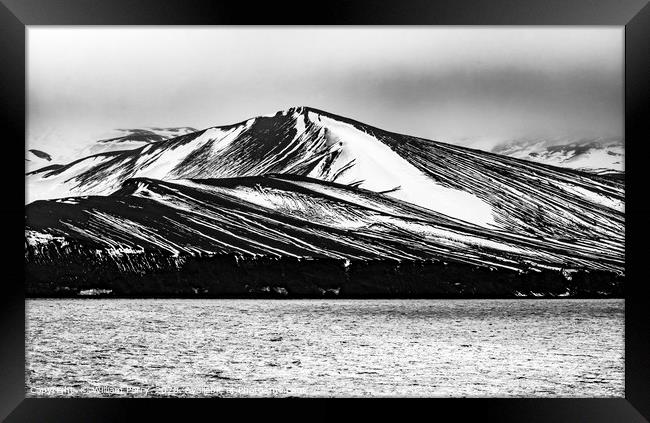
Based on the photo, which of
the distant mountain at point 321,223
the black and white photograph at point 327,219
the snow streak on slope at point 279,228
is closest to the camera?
the black and white photograph at point 327,219

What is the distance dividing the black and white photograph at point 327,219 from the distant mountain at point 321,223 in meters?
0.04

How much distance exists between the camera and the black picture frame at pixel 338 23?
3.64 m

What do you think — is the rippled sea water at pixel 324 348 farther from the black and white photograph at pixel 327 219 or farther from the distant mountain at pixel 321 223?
the distant mountain at pixel 321 223

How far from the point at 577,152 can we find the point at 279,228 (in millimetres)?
3481

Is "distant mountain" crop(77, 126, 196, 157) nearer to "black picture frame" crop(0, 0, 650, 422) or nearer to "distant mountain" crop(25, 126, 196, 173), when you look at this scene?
"distant mountain" crop(25, 126, 196, 173)

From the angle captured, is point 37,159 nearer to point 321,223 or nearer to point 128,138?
point 128,138

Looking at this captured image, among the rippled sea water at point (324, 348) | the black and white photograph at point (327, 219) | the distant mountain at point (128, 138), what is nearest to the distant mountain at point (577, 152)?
the black and white photograph at point (327, 219)

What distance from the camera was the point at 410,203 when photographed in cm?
809

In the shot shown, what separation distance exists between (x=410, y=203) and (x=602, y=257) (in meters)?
2.18

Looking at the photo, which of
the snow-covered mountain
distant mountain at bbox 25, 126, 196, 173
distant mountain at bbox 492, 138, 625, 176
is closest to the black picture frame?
the snow-covered mountain

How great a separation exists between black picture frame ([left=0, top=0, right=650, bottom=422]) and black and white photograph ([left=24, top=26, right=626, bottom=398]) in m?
1.62

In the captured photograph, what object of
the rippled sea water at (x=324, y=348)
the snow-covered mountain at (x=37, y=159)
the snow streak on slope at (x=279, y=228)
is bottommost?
the rippled sea water at (x=324, y=348)
